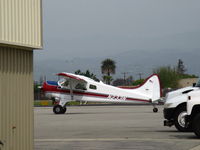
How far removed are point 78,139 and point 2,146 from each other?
21.0ft

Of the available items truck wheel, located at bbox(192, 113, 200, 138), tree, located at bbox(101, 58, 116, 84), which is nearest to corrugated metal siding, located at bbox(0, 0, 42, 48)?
truck wheel, located at bbox(192, 113, 200, 138)

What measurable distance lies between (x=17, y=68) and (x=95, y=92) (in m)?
25.4

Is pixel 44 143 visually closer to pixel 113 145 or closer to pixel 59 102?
pixel 113 145

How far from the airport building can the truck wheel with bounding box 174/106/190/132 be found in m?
7.60

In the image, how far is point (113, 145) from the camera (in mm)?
15164

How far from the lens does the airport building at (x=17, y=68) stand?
35.7 feet

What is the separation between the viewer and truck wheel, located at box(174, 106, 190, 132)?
18344 mm

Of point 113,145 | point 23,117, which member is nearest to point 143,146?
point 113,145

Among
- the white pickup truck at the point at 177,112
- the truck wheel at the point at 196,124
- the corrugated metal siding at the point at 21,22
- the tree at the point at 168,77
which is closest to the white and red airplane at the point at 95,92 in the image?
the white pickup truck at the point at 177,112

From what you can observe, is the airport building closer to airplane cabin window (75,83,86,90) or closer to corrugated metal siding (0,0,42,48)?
corrugated metal siding (0,0,42,48)

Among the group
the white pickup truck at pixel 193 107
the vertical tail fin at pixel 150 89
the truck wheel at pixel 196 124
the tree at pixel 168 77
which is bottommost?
the truck wheel at pixel 196 124

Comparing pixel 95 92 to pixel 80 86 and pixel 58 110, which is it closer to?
pixel 80 86

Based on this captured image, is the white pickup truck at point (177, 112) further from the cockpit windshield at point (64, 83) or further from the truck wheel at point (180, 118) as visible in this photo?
the cockpit windshield at point (64, 83)

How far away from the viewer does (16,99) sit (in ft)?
37.3
